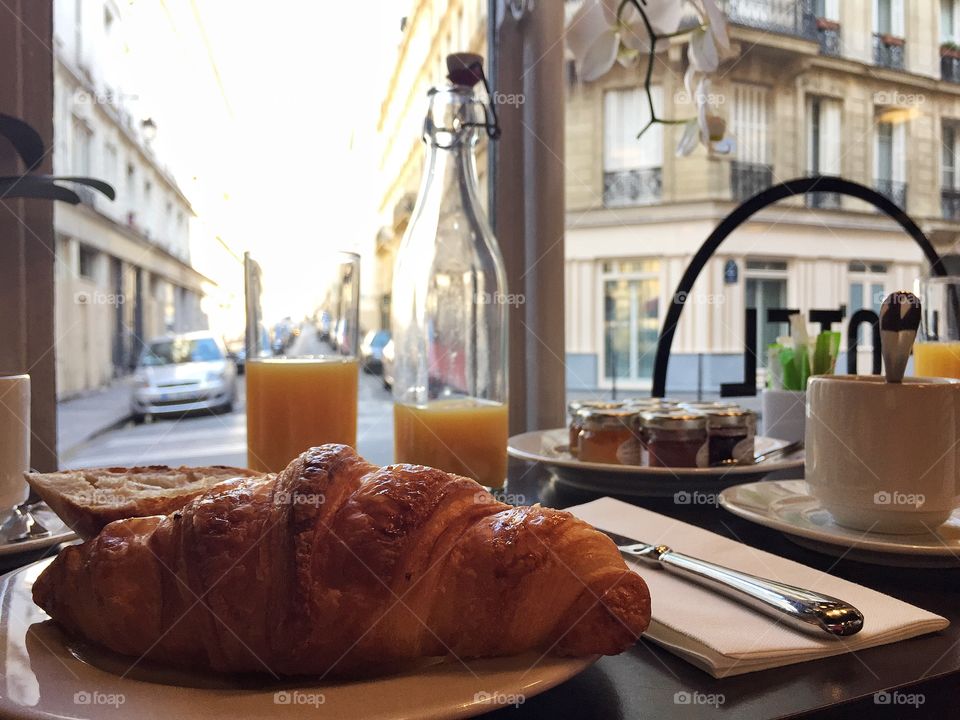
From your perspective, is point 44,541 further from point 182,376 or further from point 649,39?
point 649,39

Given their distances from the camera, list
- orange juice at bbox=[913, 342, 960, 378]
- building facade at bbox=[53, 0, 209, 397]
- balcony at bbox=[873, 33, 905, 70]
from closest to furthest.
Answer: orange juice at bbox=[913, 342, 960, 378] → building facade at bbox=[53, 0, 209, 397] → balcony at bbox=[873, 33, 905, 70]

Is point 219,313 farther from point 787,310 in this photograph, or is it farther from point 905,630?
point 905,630

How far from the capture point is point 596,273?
638 cm

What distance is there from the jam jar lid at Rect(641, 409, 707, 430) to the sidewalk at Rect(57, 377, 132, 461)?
3.41 feet

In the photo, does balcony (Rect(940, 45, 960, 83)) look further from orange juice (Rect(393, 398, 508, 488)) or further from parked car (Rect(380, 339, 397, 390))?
orange juice (Rect(393, 398, 508, 488))

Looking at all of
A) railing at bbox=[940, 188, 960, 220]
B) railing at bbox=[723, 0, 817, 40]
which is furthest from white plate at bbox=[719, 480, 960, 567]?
railing at bbox=[940, 188, 960, 220]

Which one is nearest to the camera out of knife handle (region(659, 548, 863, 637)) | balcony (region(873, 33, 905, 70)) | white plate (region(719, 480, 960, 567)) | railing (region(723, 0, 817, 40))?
knife handle (region(659, 548, 863, 637))

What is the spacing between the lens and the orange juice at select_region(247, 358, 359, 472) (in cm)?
92

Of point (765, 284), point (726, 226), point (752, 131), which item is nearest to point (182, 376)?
point (726, 226)

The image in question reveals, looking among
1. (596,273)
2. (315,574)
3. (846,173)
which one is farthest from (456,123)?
(846,173)

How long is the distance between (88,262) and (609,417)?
40.4 inches

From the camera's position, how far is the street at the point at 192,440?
4.83ft

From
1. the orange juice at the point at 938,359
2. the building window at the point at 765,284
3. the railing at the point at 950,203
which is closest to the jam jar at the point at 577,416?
the orange juice at the point at 938,359

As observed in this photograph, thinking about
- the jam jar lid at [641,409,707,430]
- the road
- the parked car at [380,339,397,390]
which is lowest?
the road
